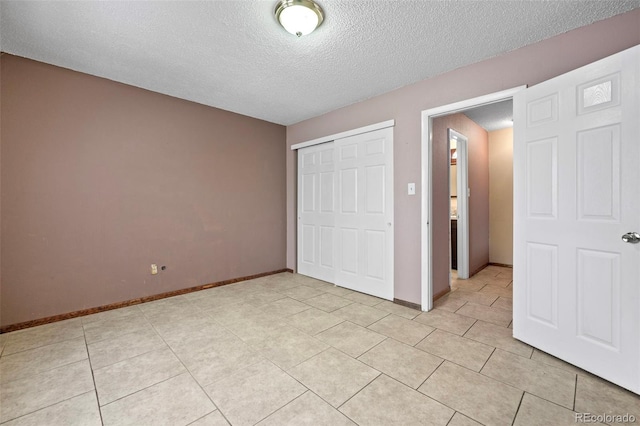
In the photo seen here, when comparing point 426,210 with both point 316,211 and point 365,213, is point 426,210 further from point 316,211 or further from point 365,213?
point 316,211

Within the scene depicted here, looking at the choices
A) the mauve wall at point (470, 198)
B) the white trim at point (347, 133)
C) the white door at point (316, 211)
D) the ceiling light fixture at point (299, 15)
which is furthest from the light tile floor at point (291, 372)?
the ceiling light fixture at point (299, 15)

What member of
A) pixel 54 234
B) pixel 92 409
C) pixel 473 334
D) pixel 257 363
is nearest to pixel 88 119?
pixel 54 234

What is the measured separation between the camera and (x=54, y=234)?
110 inches

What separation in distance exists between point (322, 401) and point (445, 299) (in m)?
2.38

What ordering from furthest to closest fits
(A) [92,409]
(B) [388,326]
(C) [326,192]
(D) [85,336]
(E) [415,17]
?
(C) [326,192] → (B) [388,326] → (D) [85,336] → (E) [415,17] → (A) [92,409]

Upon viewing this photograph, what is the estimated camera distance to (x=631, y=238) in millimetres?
1687

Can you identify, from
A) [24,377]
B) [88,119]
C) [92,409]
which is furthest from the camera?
[88,119]

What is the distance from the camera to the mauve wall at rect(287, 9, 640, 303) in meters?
2.06

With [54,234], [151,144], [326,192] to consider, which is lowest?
[54,234]

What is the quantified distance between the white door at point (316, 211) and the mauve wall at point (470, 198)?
1.44m

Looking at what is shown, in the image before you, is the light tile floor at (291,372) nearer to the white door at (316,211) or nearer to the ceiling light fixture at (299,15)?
the white door at (316,211)

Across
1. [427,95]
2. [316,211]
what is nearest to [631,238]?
[427,95]

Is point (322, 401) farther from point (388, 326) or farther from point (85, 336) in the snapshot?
point (85, 336)

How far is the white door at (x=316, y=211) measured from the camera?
4.18 metres
